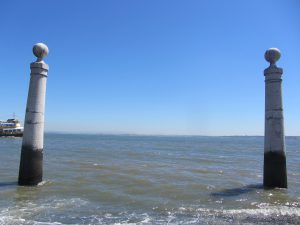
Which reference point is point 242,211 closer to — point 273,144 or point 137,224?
point 137,224

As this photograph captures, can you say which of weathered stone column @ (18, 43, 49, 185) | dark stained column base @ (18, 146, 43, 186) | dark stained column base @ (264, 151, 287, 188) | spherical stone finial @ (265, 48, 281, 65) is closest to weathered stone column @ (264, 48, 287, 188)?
dark stained column base @ (264, 151, 287, 188)

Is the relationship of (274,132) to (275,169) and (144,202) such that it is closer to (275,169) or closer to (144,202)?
(275,169)

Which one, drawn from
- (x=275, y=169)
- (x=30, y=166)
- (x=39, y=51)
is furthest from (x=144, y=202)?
(x=39, y=51)

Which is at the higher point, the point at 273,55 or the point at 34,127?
the point at 273,55

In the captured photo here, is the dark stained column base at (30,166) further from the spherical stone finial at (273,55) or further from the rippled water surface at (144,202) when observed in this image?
the spherical stone finial at (273,55)

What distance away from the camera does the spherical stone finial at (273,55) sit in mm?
14059

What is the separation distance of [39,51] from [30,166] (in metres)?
4.16

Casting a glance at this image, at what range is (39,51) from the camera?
13.8 metres

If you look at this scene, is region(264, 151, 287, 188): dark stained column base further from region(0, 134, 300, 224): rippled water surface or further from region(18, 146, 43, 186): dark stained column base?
region(18, 146, 43, 186): dark stained column base

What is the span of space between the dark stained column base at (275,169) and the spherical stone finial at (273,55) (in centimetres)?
341

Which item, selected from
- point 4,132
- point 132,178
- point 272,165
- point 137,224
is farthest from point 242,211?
point 4,132

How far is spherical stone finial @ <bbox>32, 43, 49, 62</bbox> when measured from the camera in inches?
543

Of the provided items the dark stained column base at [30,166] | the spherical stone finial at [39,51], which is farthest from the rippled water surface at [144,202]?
the spherical stone finial at [39,51]

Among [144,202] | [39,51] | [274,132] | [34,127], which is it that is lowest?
[144,202]
